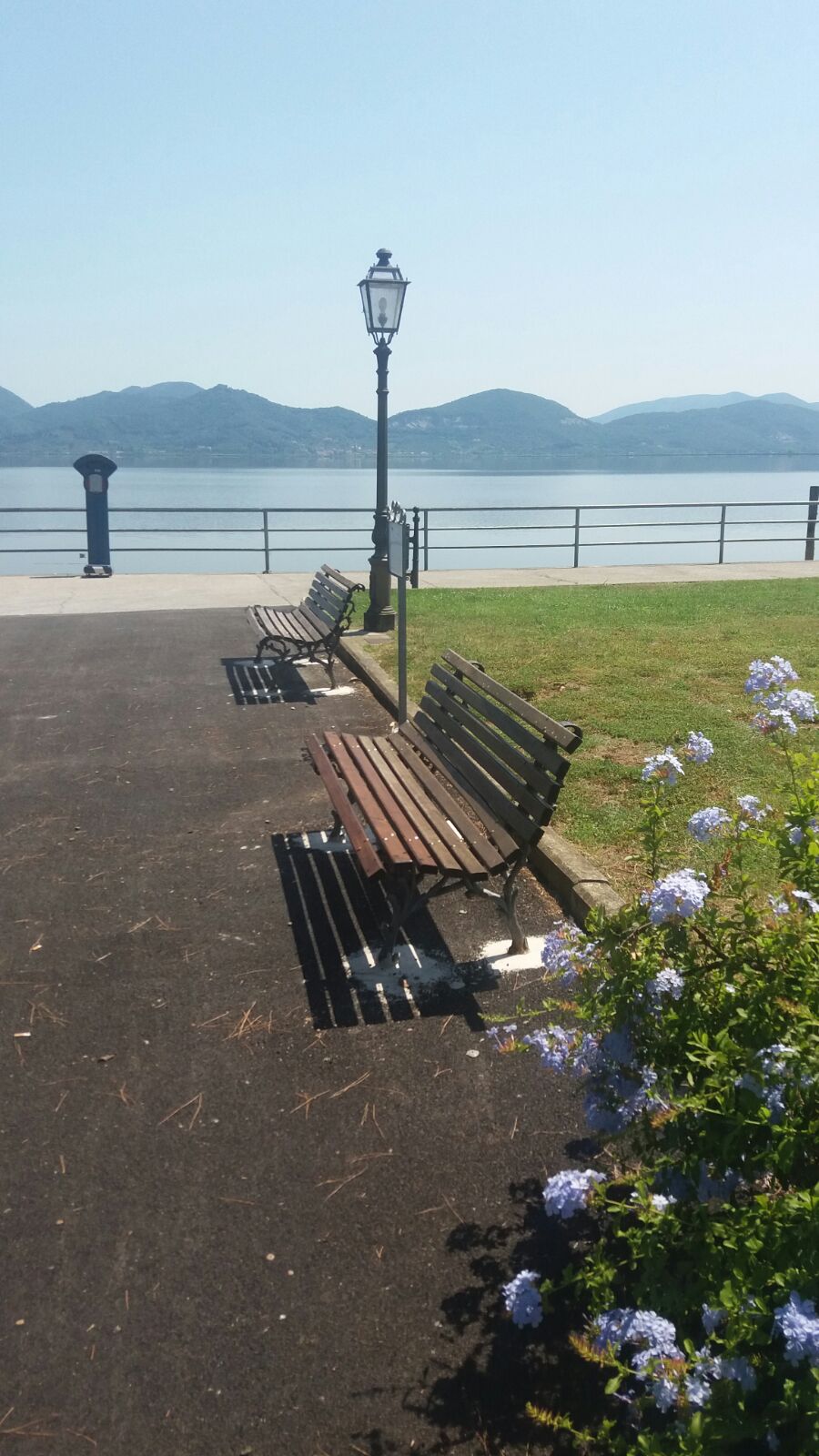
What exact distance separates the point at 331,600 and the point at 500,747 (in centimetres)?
504

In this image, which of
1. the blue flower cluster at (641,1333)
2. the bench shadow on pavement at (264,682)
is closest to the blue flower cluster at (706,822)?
the blue flower cluster at (641,1333)

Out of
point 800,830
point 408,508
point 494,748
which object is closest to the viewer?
point 800,830

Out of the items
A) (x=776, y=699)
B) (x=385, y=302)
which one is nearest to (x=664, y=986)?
(x=776, y=699)

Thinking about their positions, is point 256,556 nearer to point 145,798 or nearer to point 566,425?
point 145,798

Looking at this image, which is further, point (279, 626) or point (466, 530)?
point (466, 530)

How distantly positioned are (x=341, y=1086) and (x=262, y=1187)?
52cm

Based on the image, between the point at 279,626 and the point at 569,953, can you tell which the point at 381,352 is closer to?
the point at 279,626

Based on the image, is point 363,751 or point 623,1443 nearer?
point 623,1443

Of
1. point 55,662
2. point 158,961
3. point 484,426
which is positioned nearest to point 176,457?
point 484,426

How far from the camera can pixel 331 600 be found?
9750 millimetres

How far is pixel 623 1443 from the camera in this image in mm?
1985

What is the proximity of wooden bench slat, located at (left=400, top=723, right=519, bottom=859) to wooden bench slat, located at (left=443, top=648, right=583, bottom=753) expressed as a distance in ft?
1.18

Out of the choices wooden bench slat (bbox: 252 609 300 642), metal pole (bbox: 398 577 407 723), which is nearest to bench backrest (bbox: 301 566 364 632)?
wooden bench slat (bbox: 252 609 300 642)

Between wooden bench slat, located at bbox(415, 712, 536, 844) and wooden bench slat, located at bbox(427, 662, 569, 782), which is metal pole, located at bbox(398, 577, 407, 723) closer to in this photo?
wooden bench slat, located at bbox(427, 662, 569, 782)
